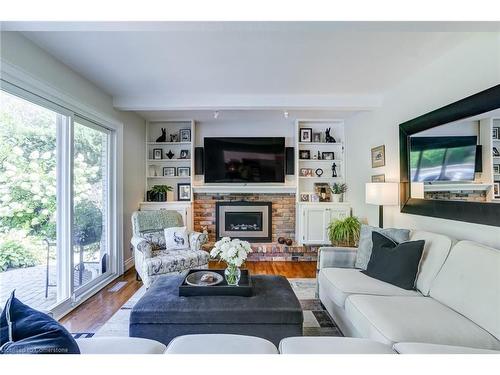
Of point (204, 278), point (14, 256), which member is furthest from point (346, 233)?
point (14, 256)

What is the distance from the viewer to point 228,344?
4.02 ft

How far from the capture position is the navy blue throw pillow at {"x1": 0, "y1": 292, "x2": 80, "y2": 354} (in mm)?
828

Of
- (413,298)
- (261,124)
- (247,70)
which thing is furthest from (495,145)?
(261,124)

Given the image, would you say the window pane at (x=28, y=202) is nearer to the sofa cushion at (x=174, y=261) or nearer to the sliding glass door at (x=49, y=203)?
the sliding glass door at (x=49, y=203)

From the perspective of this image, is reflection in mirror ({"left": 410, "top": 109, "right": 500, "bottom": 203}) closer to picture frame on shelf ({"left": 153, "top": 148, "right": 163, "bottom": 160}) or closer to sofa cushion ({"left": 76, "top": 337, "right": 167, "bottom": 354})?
sofa cushion ({"left": 76, "top": 337, "right": 167, "bottom": 354})

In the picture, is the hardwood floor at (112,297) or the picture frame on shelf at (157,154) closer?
the hardwood floor at (112,297)

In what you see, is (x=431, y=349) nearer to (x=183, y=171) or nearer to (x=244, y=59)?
(x=244, y=59)

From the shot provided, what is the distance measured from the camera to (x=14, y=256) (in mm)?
2053

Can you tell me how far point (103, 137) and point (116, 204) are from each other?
94 cm

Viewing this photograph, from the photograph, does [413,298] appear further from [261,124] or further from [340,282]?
[261,124]

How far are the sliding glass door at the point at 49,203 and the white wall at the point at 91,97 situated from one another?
0.69 feet

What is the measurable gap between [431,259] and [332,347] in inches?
50.8

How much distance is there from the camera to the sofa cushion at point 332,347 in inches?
46.8

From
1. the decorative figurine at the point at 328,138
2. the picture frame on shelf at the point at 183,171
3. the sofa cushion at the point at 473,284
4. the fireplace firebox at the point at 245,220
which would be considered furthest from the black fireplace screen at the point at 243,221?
the sofa cushion at the point at 473,284
